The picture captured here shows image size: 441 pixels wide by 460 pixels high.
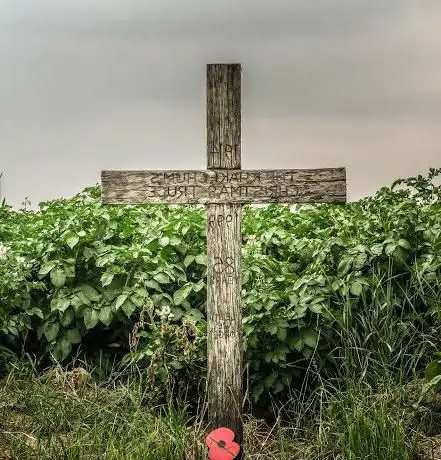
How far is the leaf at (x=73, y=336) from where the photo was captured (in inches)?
353

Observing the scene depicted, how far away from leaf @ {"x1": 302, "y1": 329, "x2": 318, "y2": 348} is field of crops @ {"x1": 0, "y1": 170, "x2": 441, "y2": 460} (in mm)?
15

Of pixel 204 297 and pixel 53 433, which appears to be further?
pixel 204 297

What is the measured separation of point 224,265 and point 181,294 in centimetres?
148

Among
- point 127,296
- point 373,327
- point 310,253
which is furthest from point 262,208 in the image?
point 373,327

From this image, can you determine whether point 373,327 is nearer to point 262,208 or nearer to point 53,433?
point 53,433

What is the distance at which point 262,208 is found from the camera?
34.9 feet

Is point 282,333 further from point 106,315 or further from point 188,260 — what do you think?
point 106,315

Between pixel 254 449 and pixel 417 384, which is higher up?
pixel 417 384

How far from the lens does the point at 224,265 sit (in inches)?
287

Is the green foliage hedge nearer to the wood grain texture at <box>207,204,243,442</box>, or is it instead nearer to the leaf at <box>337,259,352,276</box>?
the leaf at <box>337,259,352,276</box>

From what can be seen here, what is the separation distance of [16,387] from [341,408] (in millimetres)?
2812

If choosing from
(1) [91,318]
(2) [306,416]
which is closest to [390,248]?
(2) [306,416]

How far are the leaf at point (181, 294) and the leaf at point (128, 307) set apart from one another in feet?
1.21

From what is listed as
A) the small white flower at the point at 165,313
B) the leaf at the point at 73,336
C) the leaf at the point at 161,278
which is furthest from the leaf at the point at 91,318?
the small white flower at the point at 165,313
